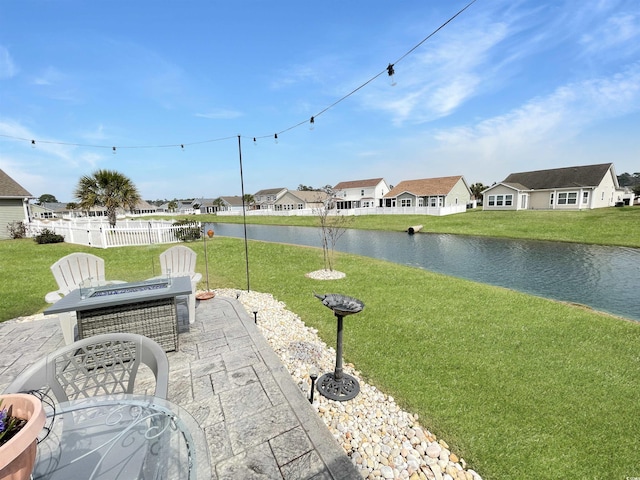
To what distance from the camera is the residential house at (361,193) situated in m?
45.2

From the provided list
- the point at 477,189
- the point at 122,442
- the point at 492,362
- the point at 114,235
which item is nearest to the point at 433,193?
the point at 477,189

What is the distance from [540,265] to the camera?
1084 centimetres

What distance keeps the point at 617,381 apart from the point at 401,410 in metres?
2.78

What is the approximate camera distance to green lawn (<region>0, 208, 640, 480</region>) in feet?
7.91

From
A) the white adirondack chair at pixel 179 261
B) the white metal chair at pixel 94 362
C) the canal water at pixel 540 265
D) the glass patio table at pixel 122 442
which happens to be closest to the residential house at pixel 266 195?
the canal water at pixel 540 265

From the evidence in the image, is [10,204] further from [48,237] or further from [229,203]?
[229,203]

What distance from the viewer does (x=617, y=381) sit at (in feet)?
11.0

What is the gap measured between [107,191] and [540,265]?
73.7 feet

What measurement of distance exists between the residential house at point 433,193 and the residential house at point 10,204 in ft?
115

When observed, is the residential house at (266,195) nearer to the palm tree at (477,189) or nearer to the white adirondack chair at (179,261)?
the palm tree at (477,189)

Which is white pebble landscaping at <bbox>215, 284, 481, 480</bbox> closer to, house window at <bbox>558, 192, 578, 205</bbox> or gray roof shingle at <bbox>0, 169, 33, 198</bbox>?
gray roof shingle at <bbox>0, 169, 33, 198</bbox>

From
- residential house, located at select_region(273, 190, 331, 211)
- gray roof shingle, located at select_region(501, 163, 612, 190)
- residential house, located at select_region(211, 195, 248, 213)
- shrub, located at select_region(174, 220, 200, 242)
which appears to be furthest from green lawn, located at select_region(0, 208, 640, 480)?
residential house, located at select_region(211, 195, 248, 213)

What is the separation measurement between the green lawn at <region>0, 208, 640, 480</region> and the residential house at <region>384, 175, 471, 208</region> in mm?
29517

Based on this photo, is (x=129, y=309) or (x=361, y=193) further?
(x=361, y=193)
